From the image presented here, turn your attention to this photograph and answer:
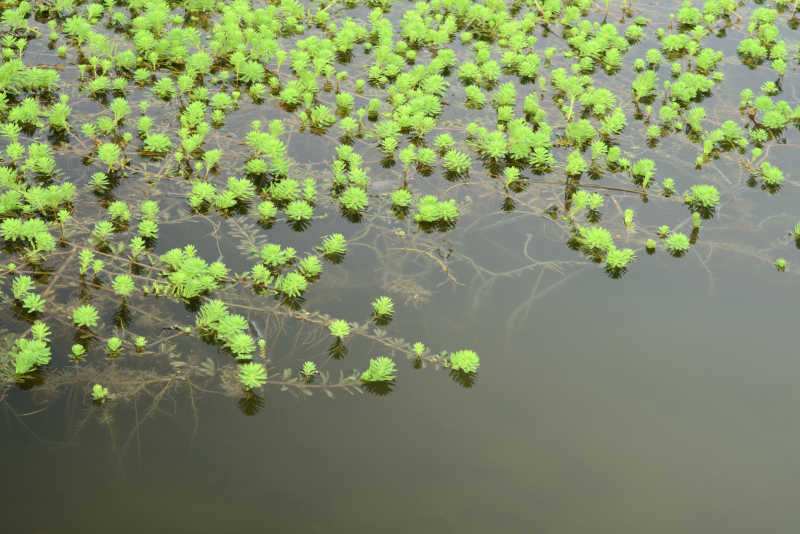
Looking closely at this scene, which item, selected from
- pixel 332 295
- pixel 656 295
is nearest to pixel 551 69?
pixel 656 295

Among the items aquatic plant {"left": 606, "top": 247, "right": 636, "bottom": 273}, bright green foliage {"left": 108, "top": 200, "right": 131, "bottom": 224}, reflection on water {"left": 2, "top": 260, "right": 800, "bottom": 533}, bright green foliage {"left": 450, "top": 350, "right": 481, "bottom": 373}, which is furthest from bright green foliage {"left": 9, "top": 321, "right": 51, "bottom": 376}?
aquatic plant {"left": 606, "top": 247, "right": 636, "bottom": 273}

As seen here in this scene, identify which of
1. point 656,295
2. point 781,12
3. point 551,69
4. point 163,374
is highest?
point 781,12

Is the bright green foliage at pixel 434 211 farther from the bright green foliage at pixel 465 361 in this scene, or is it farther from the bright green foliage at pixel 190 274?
the bright green foliage at pixel 190 274

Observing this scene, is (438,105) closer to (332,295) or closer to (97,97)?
(332,295)

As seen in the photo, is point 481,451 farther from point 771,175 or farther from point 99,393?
point 771,175

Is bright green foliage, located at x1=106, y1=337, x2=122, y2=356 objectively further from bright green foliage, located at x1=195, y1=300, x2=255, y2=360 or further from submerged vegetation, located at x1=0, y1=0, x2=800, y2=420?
bright green foliage, located at x1=195, y1=300, x2=255, y2=360

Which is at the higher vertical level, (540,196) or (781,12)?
(781,12)

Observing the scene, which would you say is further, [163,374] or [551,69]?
[551,69]
